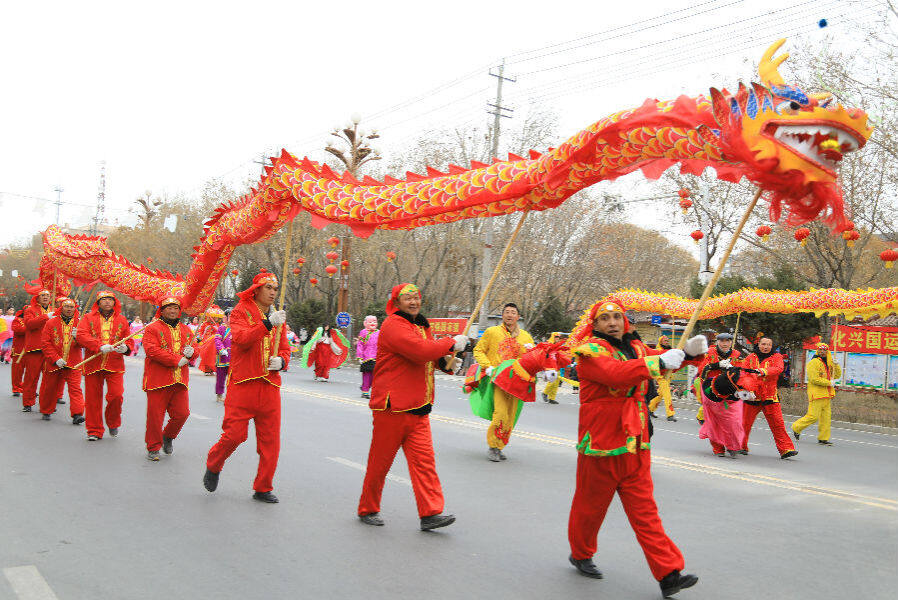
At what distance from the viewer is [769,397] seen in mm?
10742

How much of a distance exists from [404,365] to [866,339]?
1643 cm

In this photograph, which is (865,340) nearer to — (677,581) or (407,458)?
(407,458)

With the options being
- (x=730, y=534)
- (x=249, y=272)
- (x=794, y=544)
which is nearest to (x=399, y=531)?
(x=730, y=534)

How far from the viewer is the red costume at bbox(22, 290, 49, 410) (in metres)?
11.9

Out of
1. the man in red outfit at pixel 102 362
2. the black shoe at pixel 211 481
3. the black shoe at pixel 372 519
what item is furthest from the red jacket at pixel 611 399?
the man in red outfit at pixel 102 362

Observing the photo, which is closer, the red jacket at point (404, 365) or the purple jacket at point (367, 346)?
the red jacket at point (404, 365)

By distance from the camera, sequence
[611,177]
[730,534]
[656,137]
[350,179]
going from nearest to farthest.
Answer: [656,137]
[611,177]
[730,534]
[350,179]

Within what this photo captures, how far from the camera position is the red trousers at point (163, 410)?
8.20 metres

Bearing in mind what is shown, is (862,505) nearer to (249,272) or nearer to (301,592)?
(301,592)

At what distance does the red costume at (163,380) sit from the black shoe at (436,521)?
3.79 meters

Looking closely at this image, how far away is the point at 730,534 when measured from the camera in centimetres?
606

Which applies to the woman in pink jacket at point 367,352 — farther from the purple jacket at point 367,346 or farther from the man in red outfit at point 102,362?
the man in red outfit at point 102,362

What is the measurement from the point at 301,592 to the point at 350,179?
3842 millimetres

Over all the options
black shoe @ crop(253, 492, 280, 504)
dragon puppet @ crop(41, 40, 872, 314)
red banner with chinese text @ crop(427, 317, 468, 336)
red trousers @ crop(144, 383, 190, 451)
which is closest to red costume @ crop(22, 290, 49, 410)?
red trousers @ crop(144, 383, 190, 451)
